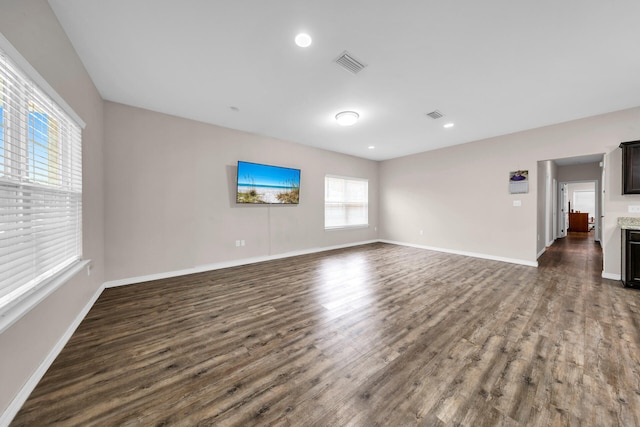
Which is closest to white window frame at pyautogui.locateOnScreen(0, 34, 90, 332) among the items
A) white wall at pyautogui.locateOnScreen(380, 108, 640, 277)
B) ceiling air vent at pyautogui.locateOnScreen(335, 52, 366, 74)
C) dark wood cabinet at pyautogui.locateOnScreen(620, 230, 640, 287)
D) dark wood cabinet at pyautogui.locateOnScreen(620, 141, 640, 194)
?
ceiling air vent at pyautogui.locateOnScreen(335, 52, 366, 74)

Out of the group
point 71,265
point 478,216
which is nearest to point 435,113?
point 478,216

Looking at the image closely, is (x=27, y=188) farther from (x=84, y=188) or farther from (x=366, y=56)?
(x=366, y=56)

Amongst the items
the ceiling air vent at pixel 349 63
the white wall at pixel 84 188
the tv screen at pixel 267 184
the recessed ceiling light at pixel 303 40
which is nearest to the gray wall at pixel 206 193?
the white wall at pixel 84 188

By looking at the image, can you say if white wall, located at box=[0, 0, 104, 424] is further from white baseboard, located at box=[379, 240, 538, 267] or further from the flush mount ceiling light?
white baseboard, located at box=[379, 240, 538, 267]

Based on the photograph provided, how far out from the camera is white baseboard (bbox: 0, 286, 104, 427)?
1.28m

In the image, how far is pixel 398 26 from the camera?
6.53 feet

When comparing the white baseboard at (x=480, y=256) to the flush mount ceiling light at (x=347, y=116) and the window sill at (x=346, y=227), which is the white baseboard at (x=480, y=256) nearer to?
the window sill at (x=346, y=227)

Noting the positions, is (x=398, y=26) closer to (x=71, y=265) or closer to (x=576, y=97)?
(x=576, y=97)

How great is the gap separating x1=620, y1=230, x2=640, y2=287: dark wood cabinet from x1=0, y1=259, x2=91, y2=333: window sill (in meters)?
6.62

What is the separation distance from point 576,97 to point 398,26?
3.26 metres

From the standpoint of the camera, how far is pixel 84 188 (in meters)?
2.61

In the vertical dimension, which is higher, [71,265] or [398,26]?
[398,26]

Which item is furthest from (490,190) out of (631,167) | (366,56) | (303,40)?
(303,40)

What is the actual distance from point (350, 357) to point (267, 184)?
3.80m
